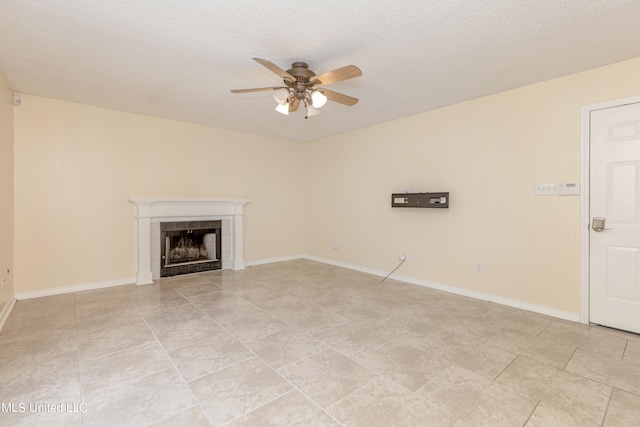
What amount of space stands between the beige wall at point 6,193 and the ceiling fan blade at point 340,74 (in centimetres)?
333

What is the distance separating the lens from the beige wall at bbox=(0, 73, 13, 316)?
307 centimetres

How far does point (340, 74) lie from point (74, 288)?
14.5 feet

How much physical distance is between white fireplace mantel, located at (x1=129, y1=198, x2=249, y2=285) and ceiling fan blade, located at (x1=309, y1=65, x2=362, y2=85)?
10.8ft

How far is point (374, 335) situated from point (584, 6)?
115 inches

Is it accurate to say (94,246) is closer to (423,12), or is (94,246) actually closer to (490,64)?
(423,12)

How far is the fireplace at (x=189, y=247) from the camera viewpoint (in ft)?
15.5

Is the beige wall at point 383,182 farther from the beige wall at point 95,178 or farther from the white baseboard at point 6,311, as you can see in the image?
the white baseboard at point 6,311

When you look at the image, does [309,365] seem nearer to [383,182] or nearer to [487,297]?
[487,297]

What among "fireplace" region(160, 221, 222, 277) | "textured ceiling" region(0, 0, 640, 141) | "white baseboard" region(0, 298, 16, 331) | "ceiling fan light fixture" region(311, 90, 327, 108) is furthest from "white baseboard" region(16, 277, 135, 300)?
"ceiling fan light fixture" region(311, 90, 327, 108)

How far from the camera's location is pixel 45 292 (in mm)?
3828

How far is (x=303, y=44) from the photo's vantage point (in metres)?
2.49

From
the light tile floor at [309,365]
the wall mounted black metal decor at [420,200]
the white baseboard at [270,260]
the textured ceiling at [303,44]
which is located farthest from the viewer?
the white baseboard at [270,260]

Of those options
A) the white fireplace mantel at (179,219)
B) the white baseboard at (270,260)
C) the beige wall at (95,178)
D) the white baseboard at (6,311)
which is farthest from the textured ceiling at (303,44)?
the white baseboard at (270,260)

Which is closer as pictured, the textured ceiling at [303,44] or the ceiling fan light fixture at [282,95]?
the textured ceiling at [303,44]
